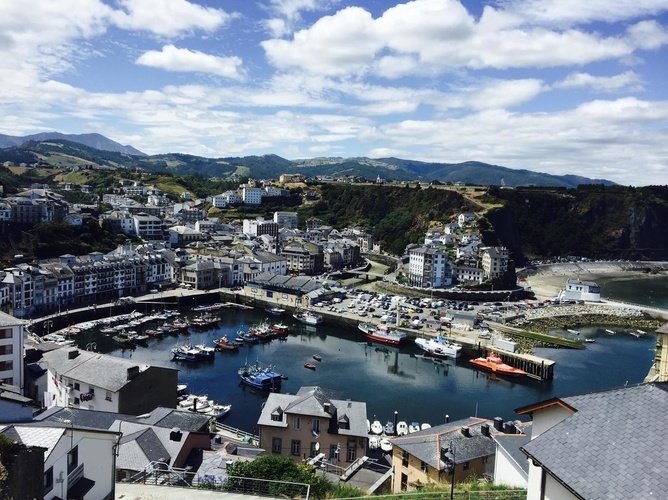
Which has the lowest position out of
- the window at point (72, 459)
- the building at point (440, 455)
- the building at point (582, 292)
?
the building at point (582, 292)

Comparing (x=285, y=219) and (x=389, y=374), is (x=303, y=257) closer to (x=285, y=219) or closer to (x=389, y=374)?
(x=285, y=219)

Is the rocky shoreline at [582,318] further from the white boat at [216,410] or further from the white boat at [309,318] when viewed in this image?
the white boat at [216,410]

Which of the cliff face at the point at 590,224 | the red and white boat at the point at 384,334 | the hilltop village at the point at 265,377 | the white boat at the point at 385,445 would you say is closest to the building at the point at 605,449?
the hilltop village at the point at 265,377

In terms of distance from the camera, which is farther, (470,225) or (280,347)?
(470,225)

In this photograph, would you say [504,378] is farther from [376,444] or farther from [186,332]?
[186,332]

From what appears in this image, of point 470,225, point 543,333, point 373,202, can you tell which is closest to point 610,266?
point 470,225

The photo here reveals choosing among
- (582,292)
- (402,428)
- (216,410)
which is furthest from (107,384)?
(582,292)
